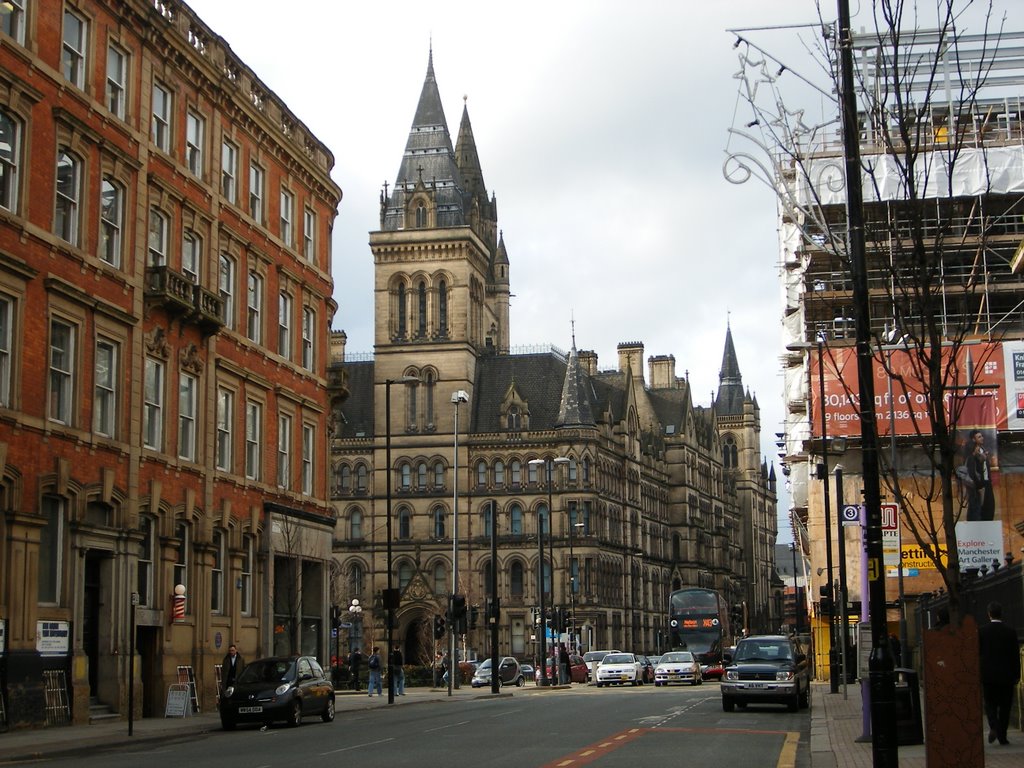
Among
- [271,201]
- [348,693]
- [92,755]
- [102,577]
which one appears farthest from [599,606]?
[92,755]

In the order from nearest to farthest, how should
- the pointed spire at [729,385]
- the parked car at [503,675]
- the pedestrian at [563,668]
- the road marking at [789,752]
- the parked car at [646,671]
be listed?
the road marking at [789,752] → the parked car at [646,671] → the pedestrian at [563,668] → the parked car at [503,675] → the pointed spire at [729,385]

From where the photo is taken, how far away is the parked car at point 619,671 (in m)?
59.1

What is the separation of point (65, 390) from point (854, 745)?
17.6m

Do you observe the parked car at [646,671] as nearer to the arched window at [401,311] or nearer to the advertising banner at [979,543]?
the advertising banner at [979,543]

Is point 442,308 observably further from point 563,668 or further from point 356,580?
point 563,668

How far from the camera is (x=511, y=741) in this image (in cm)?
2367

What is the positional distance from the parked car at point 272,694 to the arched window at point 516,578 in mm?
74728

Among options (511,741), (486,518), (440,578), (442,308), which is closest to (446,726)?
(511,741)

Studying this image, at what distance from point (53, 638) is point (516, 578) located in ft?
256

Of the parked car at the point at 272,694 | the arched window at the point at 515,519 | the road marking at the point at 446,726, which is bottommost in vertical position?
the road marking at the point at 446,726

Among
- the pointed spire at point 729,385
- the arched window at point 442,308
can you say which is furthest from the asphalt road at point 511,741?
the pointed spire at point 729,385

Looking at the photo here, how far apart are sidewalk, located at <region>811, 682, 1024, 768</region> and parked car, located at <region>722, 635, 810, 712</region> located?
1.42 m

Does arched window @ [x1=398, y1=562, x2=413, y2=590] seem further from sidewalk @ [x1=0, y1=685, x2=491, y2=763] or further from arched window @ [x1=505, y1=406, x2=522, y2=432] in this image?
sidewalk @ [x1=0, y1=685, x2=491, y2=763]

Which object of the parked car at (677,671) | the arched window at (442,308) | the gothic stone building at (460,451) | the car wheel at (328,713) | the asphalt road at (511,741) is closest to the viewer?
the asphalt road at (511,741)
